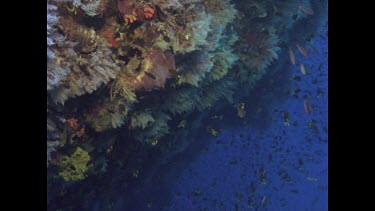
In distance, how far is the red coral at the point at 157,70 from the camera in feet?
12.0

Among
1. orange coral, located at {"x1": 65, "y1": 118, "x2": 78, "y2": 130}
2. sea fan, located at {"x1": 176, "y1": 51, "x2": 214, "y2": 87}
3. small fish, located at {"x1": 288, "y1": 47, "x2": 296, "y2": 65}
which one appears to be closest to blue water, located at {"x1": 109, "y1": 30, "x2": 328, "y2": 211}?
small fish, located at {"x1": 288, "y1": 47, "x2": 296, "y2": 65}

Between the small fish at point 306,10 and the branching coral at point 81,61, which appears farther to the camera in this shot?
the small fish at point 306,10

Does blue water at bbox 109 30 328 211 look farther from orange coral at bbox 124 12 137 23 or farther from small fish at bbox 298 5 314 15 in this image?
orange coral at bbox 124 12 137 23

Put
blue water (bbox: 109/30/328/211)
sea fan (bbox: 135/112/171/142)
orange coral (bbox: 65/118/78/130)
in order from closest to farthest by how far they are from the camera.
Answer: orange coral (bbox: 65/118/78/130) < sea fan (bbox: 135/112/171/142) < blue water (bbox: 109/30/328/211)

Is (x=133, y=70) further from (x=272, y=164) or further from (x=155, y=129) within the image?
(x=272, y=164)

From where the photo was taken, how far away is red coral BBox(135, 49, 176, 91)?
366cm

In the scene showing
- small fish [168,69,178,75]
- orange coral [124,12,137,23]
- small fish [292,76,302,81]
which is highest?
orange coral [124,12,137,23]

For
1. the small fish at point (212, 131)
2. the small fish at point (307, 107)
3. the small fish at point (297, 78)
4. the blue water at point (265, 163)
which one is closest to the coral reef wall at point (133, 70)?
the small fish at point (212, 131)

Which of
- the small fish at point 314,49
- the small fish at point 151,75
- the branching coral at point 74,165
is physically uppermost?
the small fish at point 151,75

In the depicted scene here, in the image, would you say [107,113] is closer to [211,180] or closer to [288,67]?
[211,180]

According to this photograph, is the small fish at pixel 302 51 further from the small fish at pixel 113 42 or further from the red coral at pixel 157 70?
the small fish at pixel 113 42

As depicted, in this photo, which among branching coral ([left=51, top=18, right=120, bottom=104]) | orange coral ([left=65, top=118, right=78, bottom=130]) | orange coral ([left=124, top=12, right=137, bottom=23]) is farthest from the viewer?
orange coral ([left=124, top=12, right=137, bottom=23])

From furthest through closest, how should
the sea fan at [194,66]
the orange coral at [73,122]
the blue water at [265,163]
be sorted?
the blue water at [265,163], the sea fan at [194,66], the orange coral at [73,122]

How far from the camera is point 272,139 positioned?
15.4ft
